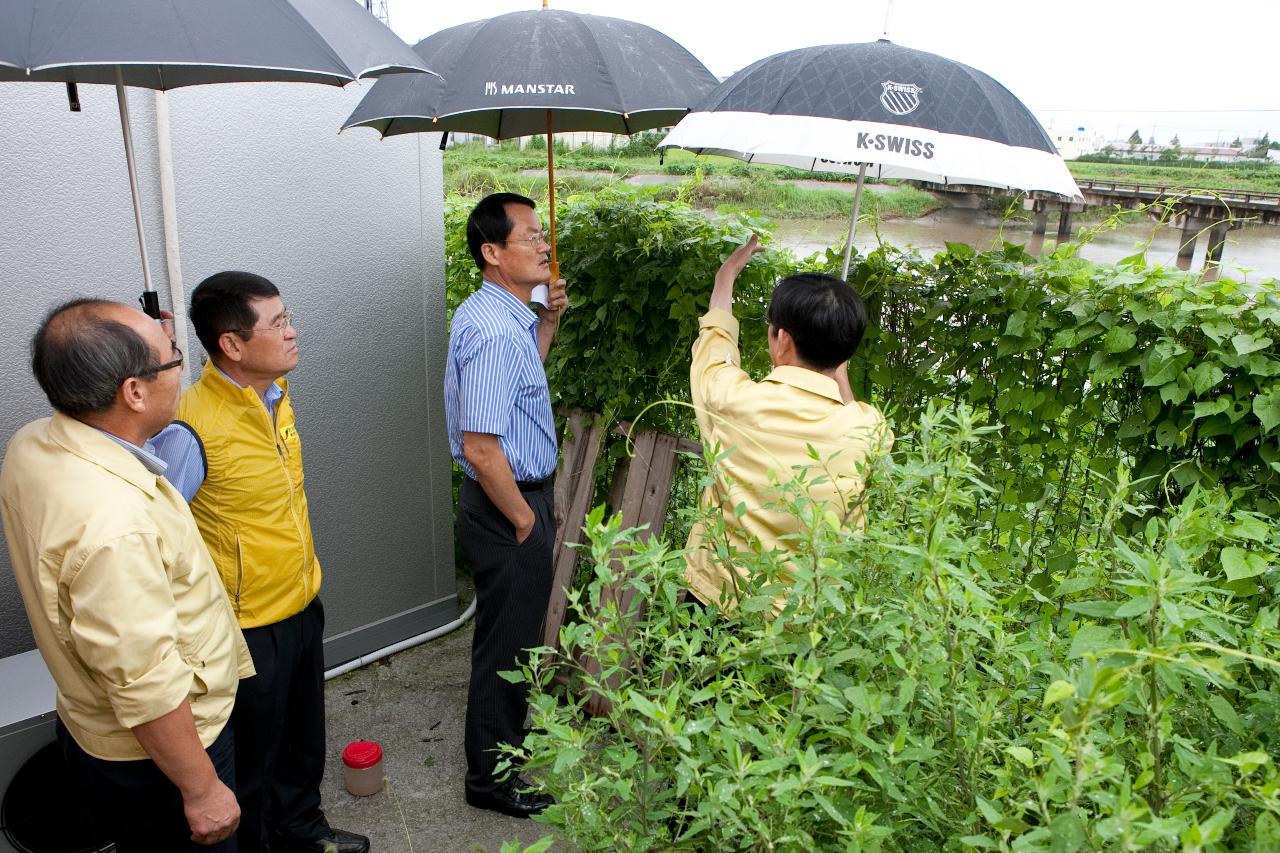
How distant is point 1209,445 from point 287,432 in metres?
2.48

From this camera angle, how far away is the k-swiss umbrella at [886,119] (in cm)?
208

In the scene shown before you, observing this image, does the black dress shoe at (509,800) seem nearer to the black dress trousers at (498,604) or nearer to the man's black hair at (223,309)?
the black dress trousers at (498,604)

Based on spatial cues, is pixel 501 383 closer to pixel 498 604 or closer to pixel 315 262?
pixel 498 604

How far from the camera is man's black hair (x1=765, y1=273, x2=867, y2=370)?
6.83ft

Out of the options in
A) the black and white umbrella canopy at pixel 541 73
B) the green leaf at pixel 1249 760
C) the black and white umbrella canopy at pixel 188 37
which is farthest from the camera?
the black and white umbrella canopy at pixel 541 73

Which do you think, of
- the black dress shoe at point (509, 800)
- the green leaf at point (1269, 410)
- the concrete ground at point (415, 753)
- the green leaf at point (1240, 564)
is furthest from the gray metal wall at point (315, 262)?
the green leaf at point (1240, 564)

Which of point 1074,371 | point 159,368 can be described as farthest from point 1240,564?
point 159,368

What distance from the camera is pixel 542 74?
2.54 meters

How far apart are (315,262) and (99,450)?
1804 millimetres

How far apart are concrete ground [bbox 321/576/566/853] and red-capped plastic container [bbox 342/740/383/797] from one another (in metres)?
0.04

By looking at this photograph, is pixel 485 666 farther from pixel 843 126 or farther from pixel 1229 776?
pixel 1229 776

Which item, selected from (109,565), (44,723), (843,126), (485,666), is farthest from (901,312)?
(44,723)

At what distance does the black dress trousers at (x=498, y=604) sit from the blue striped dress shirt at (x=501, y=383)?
137mm

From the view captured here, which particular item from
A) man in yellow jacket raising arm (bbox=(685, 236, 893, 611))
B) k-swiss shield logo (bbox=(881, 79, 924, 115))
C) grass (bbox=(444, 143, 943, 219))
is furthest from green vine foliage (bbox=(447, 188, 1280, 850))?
grass (bbox=(444, 143, 943, 219))
